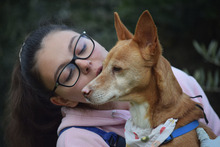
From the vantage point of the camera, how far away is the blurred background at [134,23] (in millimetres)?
6008

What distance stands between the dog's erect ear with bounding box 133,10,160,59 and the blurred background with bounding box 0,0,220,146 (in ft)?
11.8

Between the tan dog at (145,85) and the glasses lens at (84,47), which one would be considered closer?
the tan dog at (145,85)

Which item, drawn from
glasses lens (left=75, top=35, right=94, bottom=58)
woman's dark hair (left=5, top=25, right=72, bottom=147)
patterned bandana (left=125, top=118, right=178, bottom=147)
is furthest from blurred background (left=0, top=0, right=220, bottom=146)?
Answer: patterned bandana (left=125, top=118, right=178, bottom=147)

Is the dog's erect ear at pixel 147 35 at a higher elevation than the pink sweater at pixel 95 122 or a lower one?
higher

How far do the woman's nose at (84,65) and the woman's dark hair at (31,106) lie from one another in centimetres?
46

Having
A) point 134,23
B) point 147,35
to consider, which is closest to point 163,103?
point 147,35

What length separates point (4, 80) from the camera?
19.9ft

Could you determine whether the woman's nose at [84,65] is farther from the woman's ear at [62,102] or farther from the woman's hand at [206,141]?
the woman's hand at [206,141]

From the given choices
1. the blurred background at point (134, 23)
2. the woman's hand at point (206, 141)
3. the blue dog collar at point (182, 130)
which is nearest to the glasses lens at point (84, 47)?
the blue dog collar at point (182, 130)

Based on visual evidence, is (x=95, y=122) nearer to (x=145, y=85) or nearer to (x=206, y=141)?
(x=145, y=85)

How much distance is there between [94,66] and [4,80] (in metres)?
4.61

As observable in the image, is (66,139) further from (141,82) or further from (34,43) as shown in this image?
(34,43)

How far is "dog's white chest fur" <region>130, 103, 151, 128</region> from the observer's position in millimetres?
1935

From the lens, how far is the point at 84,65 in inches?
83.2
